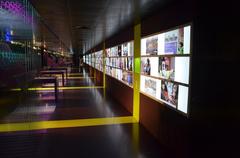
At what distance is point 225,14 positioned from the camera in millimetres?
2404

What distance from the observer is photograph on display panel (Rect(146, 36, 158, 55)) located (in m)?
4.64

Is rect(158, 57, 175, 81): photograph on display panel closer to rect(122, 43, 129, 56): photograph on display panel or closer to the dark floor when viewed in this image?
the dark floor

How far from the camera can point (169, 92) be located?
13.1 feet

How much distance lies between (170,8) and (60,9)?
7.55ft

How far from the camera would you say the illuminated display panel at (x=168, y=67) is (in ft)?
10.9

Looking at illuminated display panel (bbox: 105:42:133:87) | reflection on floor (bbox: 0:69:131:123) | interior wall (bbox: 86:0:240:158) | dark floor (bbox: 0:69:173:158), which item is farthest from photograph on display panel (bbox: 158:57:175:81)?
reflection on floor (bbox: 0:69:131:123)

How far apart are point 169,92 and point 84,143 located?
6.44 feet

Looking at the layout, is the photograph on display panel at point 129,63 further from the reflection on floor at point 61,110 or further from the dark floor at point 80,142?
the dark floor at point 80,142

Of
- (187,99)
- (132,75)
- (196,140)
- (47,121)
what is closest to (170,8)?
(187,99)

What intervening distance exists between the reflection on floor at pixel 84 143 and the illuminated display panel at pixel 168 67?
3.08 ft

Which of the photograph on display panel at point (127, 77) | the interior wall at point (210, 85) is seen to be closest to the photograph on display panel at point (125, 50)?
the photograph on display panel at point (127, 77)

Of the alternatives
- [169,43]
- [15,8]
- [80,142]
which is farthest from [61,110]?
[169,43]

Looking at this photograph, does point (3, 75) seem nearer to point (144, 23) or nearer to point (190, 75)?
point (144, 23)

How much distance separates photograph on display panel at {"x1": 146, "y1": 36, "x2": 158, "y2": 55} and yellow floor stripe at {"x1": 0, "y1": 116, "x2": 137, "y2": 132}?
2070 millimetres
